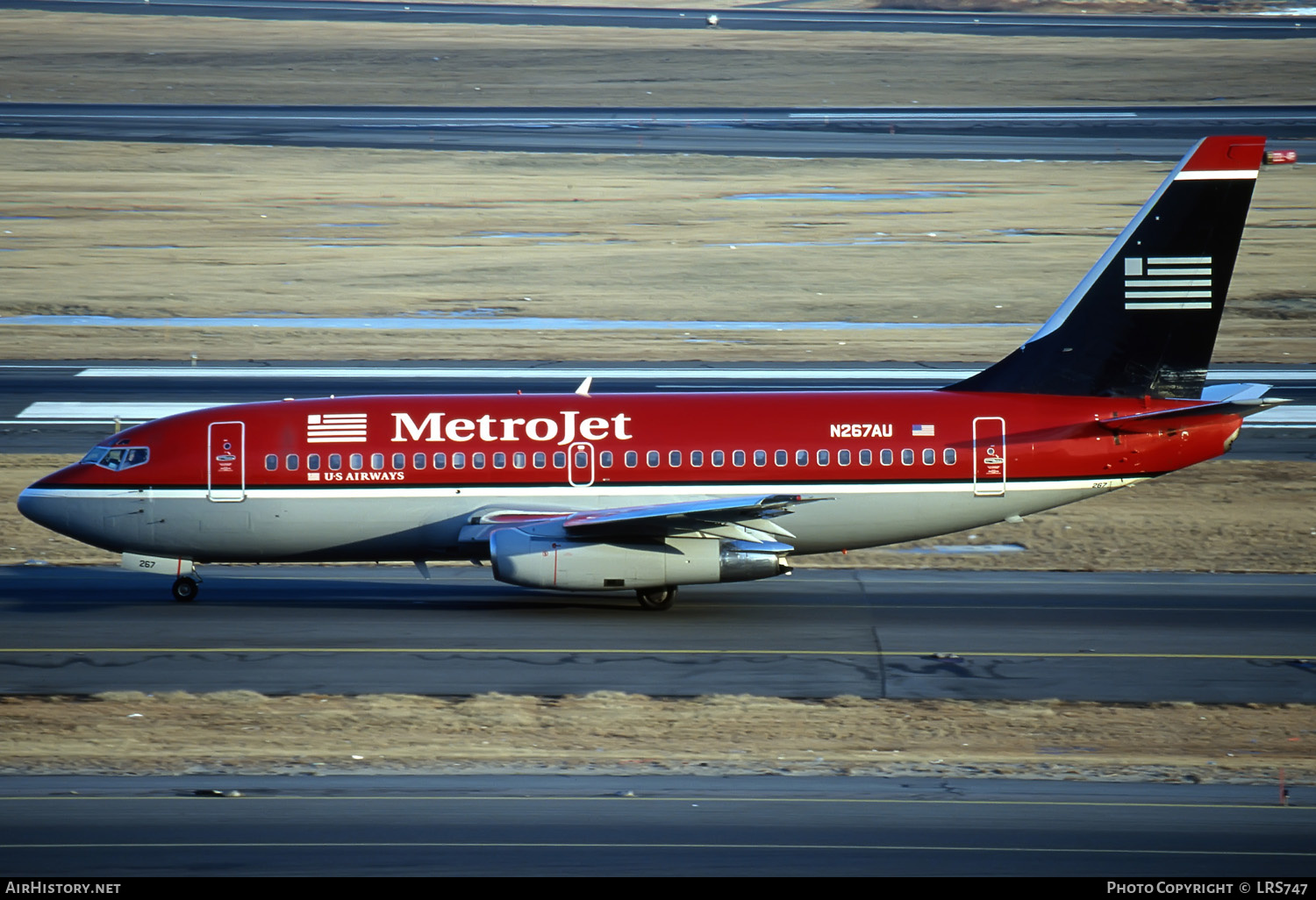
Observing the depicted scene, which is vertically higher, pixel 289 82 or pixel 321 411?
pixel 289 82

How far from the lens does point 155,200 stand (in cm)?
7725

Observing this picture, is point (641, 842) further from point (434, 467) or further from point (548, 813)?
point (434, 467)

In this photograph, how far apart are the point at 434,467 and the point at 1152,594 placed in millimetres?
13925

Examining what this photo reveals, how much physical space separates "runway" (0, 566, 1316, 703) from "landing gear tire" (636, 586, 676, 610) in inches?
11.3

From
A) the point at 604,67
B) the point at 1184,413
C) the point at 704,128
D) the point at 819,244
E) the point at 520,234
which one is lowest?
the point at 1184,413

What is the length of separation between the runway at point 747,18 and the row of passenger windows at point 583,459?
386 ft

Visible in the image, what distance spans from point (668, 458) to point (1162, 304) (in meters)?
10.0

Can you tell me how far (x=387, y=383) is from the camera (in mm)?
46062

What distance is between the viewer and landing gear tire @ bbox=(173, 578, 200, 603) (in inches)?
1136

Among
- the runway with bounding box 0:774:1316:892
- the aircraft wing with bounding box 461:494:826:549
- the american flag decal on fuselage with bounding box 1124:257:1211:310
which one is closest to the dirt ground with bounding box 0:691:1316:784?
the runway with bounding box 0:774:1316:892

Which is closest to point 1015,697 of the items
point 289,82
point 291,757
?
point 291,757

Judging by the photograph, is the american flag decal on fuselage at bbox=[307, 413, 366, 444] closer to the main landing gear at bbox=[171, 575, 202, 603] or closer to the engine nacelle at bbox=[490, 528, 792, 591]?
the engine nacelle at bbox=[490, 528, 792, 591]

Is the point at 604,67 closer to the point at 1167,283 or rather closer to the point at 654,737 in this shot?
the point at 1167,283

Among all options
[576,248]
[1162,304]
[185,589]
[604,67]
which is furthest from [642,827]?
[604,67]
